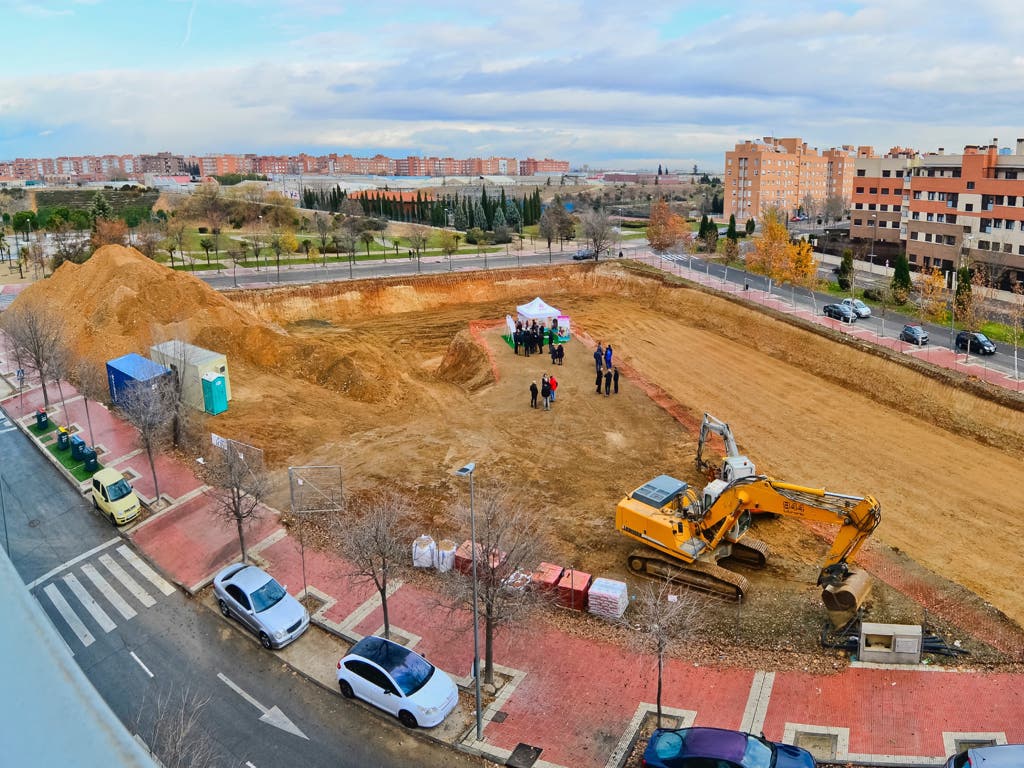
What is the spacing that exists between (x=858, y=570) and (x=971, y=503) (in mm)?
10531

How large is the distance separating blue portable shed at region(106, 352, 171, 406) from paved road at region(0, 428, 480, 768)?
22.0 ft

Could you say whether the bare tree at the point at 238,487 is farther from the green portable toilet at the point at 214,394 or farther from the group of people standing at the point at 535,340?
the group of people standing at the point at 535,340

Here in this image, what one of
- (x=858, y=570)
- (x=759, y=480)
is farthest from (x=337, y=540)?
(x=858, y=570)

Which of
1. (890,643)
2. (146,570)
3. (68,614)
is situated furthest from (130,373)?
(890,643)

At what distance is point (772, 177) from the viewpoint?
10125 cm

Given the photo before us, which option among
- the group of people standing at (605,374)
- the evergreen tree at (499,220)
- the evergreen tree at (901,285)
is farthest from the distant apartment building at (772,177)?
the group of people standing at (605,374)

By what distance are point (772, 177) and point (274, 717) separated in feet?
334

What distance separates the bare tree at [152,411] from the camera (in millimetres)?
22922

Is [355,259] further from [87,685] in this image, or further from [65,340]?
[87,685]

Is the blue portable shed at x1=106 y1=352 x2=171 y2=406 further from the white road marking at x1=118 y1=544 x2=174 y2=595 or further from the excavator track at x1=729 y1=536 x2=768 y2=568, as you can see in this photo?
the excavator track at x1=729 y1=536 x2=768 y2=568

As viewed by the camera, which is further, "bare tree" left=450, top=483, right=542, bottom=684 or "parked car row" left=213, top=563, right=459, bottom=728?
"bare tree" left=450, top=483, right=542, bottom=684

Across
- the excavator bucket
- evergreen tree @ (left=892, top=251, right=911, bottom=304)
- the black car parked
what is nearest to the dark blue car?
the excavator bucket

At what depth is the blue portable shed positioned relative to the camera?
28.5 meters

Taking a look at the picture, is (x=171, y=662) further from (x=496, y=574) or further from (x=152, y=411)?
(x=152, y=411)
